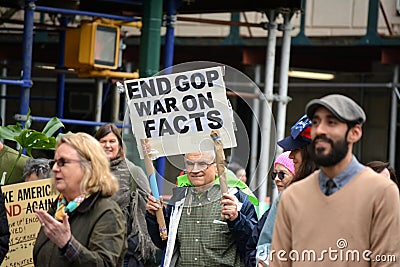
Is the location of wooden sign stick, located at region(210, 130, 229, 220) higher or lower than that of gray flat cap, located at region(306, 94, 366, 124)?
lower

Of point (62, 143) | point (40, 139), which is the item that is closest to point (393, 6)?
point (40, 139)

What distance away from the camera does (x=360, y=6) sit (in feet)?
58.0

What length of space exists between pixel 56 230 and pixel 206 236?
5.78 feet

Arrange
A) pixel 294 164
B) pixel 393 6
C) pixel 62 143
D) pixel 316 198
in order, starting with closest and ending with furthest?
pixel 316 198 → pixel 62 143 → pixel 294 164 → pixel 393 6

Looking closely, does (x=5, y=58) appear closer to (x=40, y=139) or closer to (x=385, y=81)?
(x=385, y=81)

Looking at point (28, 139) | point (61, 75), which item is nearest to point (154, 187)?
point (28, 139)

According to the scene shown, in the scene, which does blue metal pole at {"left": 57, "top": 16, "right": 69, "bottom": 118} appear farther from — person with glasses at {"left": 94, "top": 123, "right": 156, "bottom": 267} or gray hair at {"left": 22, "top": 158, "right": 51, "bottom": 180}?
person with glasses at {"left": 94, "top": 123, "right": 156, "bottom": 267}

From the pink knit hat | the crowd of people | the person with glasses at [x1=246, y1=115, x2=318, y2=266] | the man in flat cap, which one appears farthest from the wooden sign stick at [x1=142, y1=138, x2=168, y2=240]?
the man in flat cap

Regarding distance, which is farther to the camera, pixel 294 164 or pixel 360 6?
pixel 360 6

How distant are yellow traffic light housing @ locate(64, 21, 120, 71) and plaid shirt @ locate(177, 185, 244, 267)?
195 inches

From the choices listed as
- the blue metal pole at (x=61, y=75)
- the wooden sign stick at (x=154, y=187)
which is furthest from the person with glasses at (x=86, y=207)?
the blue metal pole at (x=61, y=75)

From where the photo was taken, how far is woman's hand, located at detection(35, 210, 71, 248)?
535 centimetres

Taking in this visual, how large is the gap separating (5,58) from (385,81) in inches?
264

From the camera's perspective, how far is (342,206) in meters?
4.90
